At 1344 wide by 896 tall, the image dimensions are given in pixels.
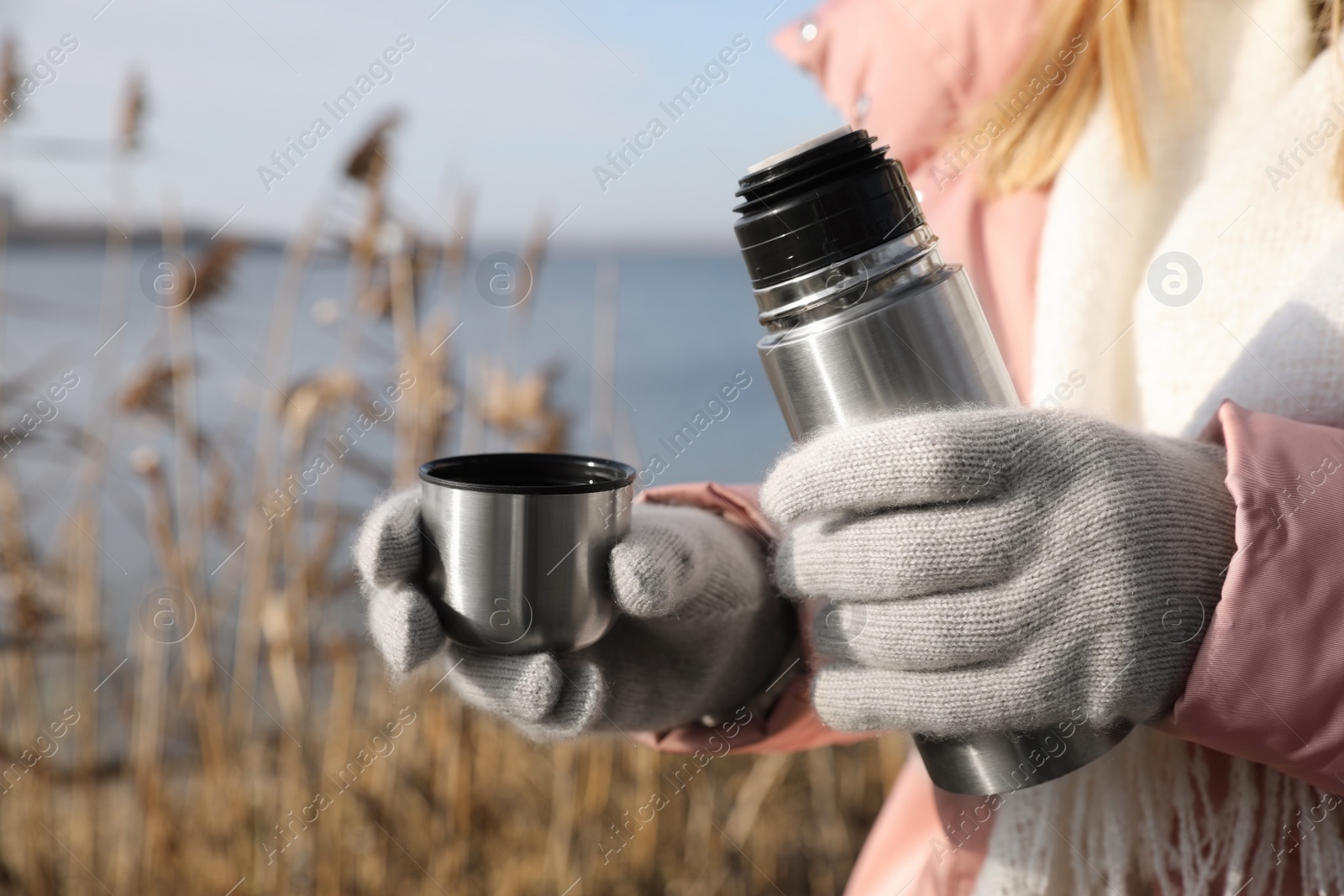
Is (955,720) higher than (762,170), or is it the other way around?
(762,170)

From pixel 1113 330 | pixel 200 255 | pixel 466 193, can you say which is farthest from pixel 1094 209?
pixel 200 255

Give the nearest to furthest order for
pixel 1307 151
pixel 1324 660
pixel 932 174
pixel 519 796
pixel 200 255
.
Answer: pixel 1324 660, pixel 1307 151, pixel 932 174, pixel 200 255, pixel 519 796

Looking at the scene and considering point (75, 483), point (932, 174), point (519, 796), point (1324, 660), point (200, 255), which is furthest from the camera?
point (519, 796)

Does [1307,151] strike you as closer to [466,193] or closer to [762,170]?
[762,170]

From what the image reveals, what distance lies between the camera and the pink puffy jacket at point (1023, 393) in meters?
0.53

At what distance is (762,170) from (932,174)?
47 centimetres

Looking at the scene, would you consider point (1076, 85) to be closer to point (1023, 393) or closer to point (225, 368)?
point (1023, 393)

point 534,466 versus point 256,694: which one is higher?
point 534,466

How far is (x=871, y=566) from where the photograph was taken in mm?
542

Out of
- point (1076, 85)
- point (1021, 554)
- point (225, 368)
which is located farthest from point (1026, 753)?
point (225, 368)

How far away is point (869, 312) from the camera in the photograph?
0.56 metres

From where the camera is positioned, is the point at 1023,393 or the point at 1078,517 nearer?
the point at 1078,517

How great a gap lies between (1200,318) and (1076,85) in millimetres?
241

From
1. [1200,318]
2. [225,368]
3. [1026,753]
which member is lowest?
[1026,753]
